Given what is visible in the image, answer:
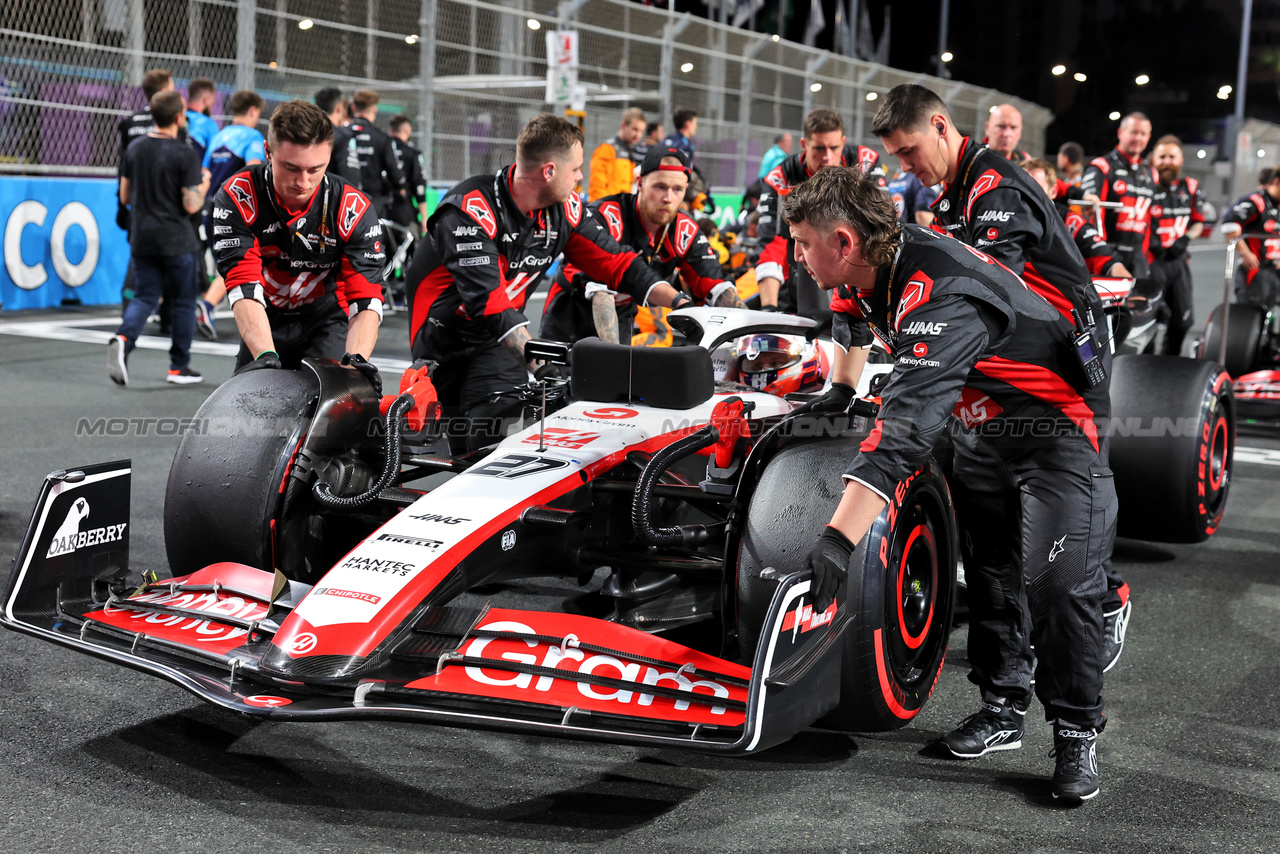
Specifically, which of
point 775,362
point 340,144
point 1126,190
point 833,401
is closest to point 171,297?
point 340,144

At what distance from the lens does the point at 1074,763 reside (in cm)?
301

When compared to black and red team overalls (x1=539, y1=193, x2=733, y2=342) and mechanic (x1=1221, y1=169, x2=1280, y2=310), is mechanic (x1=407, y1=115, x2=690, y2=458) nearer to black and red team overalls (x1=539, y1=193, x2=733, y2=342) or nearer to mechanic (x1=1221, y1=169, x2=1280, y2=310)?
black and red team overalls (x1=539, y1=193, x2=733, y2=342)

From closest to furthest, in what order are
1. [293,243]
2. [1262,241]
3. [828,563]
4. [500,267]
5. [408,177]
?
[828,563]
[293,243]
[500,267]
[1262,241]
[408,177]

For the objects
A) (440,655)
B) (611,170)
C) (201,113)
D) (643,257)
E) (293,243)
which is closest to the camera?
(440,655)

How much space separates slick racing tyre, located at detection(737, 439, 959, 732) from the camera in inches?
120

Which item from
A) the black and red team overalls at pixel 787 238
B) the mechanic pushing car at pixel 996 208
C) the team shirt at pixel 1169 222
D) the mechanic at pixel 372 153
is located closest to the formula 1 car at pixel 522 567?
the mechanic pushing car at pixel 996 208

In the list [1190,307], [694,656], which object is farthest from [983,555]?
[1190,307]

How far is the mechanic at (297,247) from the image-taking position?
13.9 feet

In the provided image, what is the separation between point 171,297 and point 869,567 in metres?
6.93

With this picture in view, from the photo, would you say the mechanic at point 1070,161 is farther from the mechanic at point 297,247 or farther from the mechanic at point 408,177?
the mechanic at point 297,247

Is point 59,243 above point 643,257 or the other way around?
above

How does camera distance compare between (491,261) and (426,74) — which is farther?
(426,74)

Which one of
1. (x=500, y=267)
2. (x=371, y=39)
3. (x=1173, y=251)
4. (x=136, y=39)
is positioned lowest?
(x=500, y=267)

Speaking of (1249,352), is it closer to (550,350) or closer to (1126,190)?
(1126,190)
